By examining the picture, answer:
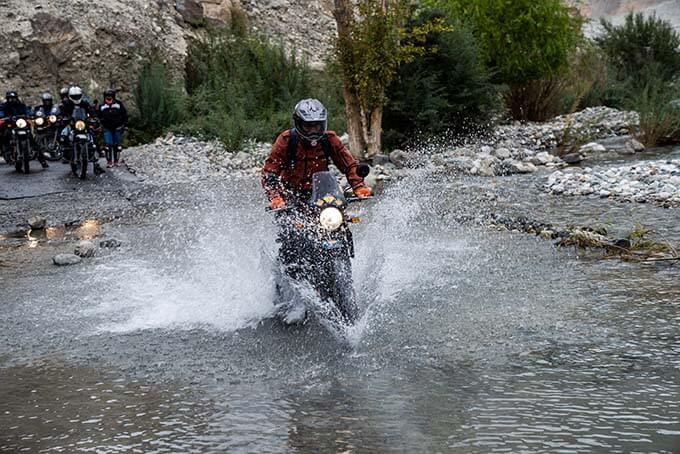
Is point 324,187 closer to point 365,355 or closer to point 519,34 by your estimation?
point 365,355

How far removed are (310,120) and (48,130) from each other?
49.2 feet

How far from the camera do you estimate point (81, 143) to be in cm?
1648

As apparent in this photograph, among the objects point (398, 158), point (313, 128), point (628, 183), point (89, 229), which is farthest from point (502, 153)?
point (313, 128)

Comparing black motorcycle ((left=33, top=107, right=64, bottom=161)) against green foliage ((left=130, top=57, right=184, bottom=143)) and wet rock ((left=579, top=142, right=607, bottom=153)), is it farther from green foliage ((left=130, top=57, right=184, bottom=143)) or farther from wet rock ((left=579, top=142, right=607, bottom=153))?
wet rock ((left=579, top=142, right=607, bottom=153))

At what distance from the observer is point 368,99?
54.1ft

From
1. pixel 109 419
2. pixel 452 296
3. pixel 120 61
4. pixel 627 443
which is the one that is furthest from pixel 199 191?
pixel 120 61

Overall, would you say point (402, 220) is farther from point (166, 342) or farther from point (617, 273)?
point (166, 342)

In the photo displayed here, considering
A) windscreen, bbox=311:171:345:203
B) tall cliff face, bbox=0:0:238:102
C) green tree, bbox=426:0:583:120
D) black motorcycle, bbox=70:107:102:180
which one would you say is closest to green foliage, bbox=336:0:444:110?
black motorcycle, bbox=70:107:102:180

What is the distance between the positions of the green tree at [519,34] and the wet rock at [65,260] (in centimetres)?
1520

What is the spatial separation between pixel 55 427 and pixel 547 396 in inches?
115

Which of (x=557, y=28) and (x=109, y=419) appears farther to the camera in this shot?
(x=557, y=28)

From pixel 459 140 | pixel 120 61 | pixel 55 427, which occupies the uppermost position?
pixel 120 61

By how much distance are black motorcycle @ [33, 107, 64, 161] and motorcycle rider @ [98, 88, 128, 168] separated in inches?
53.7

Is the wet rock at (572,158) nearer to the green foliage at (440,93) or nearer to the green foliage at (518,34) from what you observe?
the green foliage at (440,93)
